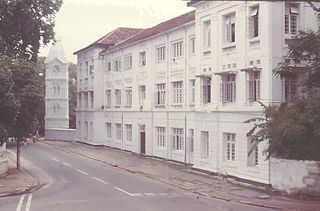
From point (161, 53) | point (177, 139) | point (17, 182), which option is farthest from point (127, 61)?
point (17, 182)

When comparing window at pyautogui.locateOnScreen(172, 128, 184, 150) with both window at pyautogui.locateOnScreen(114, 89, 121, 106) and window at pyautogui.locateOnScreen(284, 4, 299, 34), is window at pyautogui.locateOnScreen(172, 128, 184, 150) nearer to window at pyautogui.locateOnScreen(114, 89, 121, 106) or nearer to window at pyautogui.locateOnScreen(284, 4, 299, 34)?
window at pyautogui.locateOnScreen(114, 89, 121, 106)

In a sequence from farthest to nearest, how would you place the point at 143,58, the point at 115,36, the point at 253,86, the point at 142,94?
the point at 115,36 → the point at 142,94 → the point at 143,58 → the point at 253,86

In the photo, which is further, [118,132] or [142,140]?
[118,132]

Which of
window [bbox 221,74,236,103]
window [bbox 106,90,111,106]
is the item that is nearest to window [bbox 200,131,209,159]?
window [bbox 221,74,236,103]

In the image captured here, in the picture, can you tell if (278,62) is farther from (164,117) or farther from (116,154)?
(116,154)

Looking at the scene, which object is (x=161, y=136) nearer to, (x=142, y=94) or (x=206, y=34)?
(x=142, y=94)

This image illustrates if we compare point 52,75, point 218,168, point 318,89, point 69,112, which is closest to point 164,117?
→ point 218,168

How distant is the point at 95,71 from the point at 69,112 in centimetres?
2524

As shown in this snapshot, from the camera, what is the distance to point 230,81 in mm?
28250

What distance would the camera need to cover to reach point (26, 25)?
3412 centimetres

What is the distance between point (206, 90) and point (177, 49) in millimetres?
7836

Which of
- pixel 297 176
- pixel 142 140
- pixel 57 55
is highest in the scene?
pixel 57 55

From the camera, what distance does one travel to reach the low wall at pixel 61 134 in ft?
219

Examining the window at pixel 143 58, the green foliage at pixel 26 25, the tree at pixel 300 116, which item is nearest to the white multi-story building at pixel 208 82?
the window at pixel 143 58
